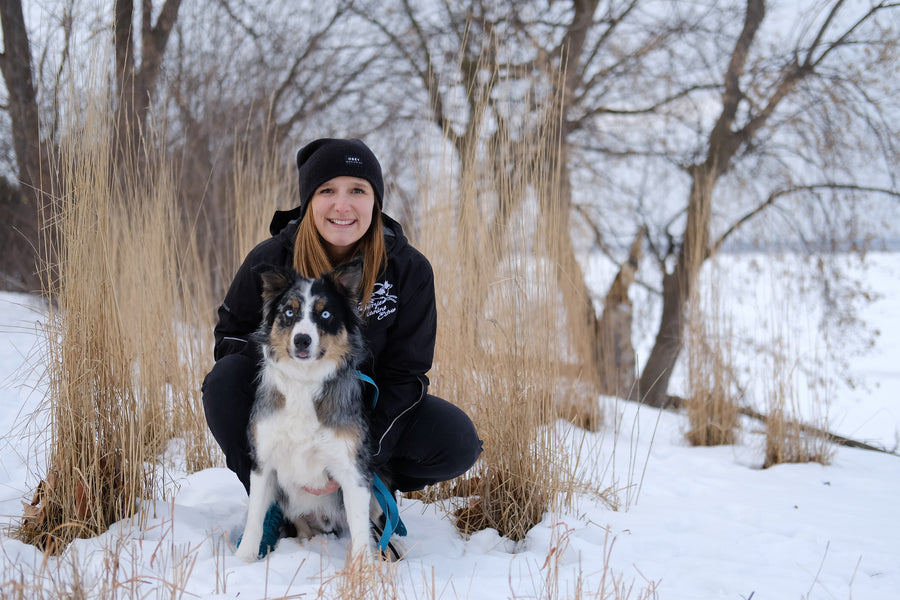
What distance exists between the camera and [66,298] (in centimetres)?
209

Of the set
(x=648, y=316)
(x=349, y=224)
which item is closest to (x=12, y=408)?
(x=349, y=224)

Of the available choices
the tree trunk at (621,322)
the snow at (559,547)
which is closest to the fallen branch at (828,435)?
the snow at (559,547)

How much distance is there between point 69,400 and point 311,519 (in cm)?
94

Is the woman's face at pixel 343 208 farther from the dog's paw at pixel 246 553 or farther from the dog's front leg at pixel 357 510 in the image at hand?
the dog's paw at pixel 246 553

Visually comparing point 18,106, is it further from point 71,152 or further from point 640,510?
point 640,510

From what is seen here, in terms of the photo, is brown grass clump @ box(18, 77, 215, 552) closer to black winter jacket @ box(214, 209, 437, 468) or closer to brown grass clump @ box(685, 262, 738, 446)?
black winter jacket @ box(214, 209, 437, 468)

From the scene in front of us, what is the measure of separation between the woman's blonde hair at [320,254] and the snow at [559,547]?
3.06 ft

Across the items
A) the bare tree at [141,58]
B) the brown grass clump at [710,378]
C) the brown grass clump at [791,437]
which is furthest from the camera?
the brown grass clump at [710,378]

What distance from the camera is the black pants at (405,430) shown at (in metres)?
2.21

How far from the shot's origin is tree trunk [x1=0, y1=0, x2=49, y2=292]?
2.75 m

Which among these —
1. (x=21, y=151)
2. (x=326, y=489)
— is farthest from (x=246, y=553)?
(x=21, y=151)

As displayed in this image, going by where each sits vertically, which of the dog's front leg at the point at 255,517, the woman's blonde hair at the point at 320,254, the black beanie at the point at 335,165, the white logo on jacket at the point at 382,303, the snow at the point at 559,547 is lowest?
the snow at the point at 559,547

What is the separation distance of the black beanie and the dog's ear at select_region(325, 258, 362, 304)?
1.32 ft

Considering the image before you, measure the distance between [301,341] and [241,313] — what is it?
1.96 feet
